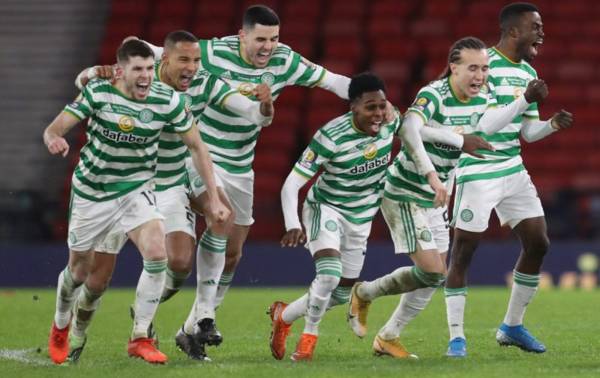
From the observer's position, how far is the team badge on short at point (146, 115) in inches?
332

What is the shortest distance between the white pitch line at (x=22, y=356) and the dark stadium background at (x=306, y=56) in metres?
7.62

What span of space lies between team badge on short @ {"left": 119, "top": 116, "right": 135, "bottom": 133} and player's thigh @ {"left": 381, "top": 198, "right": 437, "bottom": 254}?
6.36 feet

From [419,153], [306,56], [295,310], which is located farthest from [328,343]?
[306,56]

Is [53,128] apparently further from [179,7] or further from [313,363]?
[179,7]

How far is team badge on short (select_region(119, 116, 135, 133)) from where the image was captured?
27.6 ft

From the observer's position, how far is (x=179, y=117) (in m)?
8.48

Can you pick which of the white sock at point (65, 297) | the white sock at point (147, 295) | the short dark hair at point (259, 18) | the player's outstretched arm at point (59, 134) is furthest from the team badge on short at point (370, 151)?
the white sock at point (65, 297)

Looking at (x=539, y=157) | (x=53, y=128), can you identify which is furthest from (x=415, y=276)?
(x=539, y=157)

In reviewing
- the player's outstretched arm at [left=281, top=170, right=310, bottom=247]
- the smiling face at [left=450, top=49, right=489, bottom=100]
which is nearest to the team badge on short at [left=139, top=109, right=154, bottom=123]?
the player's outstretched arm at [left=281, top=170, right=310, bottom=247]

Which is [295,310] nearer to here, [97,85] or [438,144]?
[438,144]

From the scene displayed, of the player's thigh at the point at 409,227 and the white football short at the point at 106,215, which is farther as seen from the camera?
the player's thigh at the point at 409,227

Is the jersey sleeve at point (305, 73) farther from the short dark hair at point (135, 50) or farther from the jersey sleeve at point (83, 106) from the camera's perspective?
the jersey sleeve at point (83, 106)

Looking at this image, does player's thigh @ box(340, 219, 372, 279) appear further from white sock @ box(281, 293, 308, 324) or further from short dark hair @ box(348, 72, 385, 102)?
short dark hair @ box(348, 72, 385, 102)

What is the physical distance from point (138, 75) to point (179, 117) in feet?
1.20
